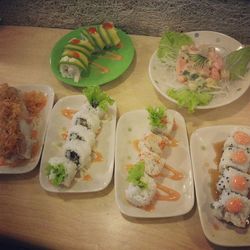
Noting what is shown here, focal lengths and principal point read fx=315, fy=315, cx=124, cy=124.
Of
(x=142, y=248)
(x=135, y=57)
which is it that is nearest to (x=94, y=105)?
(x=135, y=57)

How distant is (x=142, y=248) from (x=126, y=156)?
477 millimetres

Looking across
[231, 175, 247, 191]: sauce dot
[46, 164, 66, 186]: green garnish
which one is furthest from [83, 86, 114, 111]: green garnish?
[231, 175, 247, 191]: sauce dot

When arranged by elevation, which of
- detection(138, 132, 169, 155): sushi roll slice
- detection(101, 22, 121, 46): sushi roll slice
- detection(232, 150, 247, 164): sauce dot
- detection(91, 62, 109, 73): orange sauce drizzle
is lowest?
detection(138, 132, 169, 155): sushi roll slice

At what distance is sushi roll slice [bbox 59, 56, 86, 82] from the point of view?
1915 mm

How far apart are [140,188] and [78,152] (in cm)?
38

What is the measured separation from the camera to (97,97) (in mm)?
1764

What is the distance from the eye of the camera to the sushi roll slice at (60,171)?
153 centimetres

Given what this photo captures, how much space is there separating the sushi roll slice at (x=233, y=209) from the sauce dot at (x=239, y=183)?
0.12 ft

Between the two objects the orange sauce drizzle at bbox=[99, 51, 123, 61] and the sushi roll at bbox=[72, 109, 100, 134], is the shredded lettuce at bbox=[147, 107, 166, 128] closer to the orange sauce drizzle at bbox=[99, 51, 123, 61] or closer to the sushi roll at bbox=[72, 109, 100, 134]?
the sushi roll at bbox=[72, 109, 100, 134]

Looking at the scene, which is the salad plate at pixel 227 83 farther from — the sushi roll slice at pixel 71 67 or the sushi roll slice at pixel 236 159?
the sushi roll slice at pixel 71 67

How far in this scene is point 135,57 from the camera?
2.09m

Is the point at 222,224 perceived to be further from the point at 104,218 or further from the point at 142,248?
the point at 104,218

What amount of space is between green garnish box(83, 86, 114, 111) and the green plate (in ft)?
0.61

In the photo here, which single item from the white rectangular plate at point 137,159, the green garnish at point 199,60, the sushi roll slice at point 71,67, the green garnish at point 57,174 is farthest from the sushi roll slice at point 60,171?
the green garnish at point 199,60
